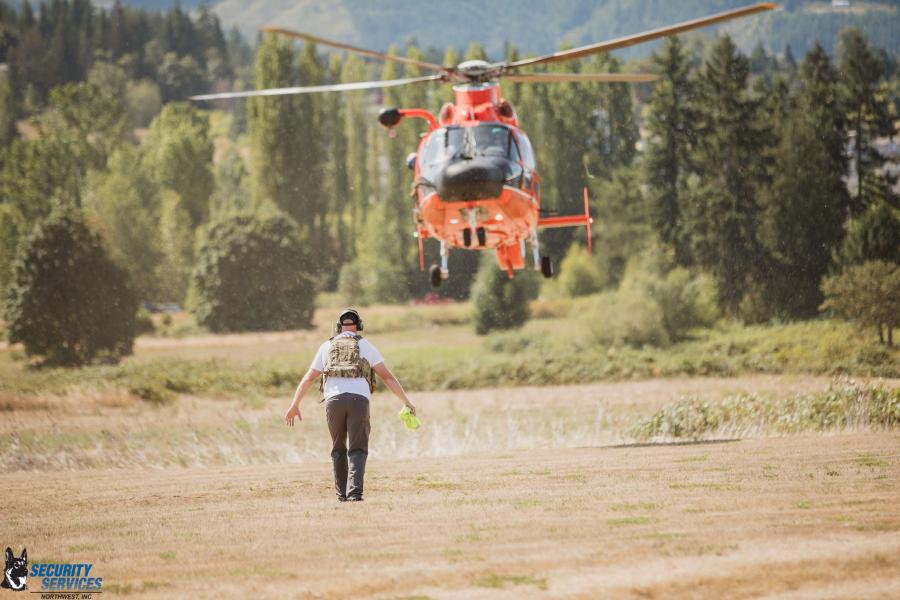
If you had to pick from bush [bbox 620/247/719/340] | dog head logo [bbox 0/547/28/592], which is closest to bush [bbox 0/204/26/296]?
bush [bbox 620/247/719/340]

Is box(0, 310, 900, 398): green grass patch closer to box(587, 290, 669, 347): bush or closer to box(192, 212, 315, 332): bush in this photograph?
box(587, 290, 669, 347): bush

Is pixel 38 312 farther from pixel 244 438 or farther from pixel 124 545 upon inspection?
pixel 124 545

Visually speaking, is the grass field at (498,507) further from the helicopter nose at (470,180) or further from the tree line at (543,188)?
the tree line at (543,188)

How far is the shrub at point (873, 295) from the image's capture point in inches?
1827

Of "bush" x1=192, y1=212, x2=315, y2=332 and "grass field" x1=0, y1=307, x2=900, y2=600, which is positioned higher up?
"bush" x1=192, y1=212, x2=315, y2=332

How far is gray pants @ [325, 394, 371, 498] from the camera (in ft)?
43.2

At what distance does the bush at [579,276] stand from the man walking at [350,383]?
2366 inches

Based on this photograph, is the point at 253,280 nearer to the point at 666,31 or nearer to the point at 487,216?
the point at 487,216

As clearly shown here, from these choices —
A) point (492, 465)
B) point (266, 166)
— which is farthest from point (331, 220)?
point (492, 465)

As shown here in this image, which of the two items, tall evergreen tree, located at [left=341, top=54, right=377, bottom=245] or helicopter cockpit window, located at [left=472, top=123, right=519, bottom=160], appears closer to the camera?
helicopter cockpit window, located at [left=472, top=123, right=519, bottom=160]

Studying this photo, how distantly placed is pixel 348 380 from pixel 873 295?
124 feet

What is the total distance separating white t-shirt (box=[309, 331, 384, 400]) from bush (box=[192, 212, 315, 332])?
62.1m

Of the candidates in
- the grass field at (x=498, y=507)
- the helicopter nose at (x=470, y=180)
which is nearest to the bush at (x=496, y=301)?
the grass field at (x=498, y=507)

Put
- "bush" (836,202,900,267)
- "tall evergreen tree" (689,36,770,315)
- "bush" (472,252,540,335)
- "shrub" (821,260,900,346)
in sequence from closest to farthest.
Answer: "shrub" (821,260,900,346) → "bush" (836,202,900,267) → "tall evergreen tree" (689,36,770,315) → "bush" (472,252,540,335)
